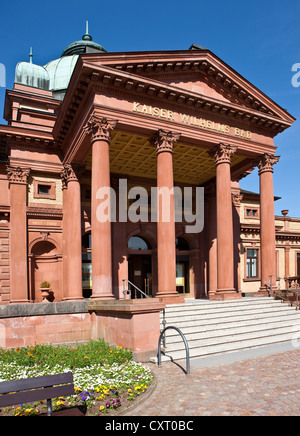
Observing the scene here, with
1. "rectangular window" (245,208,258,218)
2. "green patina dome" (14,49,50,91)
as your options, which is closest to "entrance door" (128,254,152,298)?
"rectangular window" (245,208,258,218)

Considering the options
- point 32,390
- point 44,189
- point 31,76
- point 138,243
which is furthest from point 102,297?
point 31,76

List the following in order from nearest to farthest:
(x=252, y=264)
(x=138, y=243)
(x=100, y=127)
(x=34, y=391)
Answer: (x=34, y=391) → (x=100, y=127) → (x=138, y=243) → (x=252, y=264)

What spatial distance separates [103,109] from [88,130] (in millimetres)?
1128

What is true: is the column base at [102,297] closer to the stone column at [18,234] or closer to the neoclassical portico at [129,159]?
the neoclassical portico at [129,159]

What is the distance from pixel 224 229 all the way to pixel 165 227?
3.73 m

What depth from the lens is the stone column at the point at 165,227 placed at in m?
16.2

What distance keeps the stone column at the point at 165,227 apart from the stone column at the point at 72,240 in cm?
531

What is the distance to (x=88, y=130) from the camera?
16.1 m

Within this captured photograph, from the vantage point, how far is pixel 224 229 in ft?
61.0

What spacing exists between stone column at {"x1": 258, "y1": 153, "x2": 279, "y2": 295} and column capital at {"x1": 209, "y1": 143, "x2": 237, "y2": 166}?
2.50 m

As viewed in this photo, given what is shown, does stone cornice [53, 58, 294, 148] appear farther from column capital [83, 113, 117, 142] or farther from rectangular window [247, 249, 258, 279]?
rectangular window [247, 249, 258, 279]

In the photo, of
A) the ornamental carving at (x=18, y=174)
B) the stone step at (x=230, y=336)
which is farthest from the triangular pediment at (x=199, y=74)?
the stone step at (x=230, y=336)

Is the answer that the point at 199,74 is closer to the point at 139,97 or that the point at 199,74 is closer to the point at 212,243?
the point at 139,97
